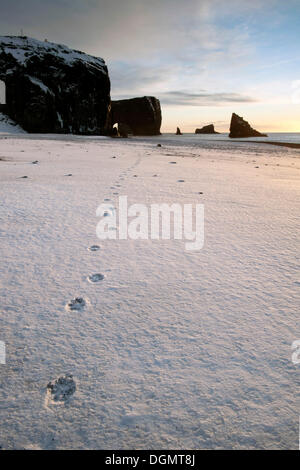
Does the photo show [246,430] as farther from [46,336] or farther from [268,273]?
[268,273]

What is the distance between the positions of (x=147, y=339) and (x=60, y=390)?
0.32 metres

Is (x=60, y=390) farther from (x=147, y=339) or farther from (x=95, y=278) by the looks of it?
(x=95, y=278)

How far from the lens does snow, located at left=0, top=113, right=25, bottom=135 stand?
20391mm

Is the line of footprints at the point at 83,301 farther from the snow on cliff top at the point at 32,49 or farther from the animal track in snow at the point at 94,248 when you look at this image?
the snow on cliff top at the point at 32,49

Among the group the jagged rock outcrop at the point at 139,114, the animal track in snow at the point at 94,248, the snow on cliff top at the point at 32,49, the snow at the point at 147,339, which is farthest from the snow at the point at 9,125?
the jagged rock outcrop at the point at 139,114

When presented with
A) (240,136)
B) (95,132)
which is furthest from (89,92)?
(240,136)

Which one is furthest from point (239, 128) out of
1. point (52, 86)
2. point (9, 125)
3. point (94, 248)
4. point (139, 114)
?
point (94, 248)

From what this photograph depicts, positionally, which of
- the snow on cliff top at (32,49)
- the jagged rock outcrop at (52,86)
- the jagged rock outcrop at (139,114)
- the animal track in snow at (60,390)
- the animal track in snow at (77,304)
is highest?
the jagged rock outcrop at (139,114)

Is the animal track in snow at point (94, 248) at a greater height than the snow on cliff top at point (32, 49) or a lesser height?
lesser

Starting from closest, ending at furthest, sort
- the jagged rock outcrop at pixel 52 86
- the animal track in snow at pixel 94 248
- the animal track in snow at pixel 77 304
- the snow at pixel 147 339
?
the snow at pixel 147 339 → the animal track in snow at pixel 77 304 → the animal track in snow at pixel 94 248 → the jagged rock outcrop at pixel 52 86

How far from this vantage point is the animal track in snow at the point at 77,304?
1.08 m

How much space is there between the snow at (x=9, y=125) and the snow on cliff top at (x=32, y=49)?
15.9 ft

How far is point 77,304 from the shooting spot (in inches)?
43.7

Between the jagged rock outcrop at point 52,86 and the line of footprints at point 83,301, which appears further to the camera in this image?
the jagged rock outcrop at point 52,86
